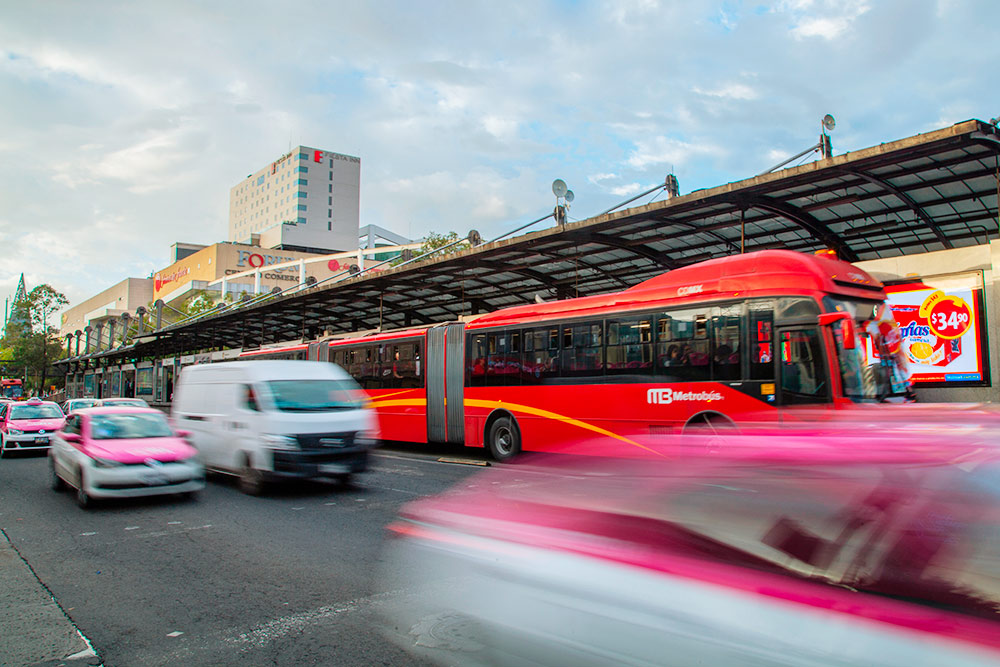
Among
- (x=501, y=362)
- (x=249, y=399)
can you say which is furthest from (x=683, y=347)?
(x=249, y=399)

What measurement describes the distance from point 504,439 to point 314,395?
4.81 metres

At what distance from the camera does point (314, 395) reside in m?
10.1

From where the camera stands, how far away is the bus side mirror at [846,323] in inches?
343

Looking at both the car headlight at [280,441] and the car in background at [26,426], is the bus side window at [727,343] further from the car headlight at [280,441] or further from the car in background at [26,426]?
the car in background at [26,426]

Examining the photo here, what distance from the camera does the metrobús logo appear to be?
1000 cm

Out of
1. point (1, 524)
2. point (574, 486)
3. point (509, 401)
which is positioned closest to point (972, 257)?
point (509, 401)

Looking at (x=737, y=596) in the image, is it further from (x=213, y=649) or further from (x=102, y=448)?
(x=102, y=448)

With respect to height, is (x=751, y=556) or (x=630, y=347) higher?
(x=630, y=347)

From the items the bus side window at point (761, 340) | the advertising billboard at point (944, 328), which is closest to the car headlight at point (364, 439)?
the bus side window at point (761, 340)

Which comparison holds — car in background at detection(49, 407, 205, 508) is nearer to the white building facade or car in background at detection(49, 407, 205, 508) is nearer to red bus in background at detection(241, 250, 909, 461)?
red bus in background at detection(241, 250, 909, 461)

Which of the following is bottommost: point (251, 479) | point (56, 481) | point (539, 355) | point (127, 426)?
point (56, 481)

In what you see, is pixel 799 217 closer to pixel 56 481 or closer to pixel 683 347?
pixel 683 347

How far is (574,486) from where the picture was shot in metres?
3.02

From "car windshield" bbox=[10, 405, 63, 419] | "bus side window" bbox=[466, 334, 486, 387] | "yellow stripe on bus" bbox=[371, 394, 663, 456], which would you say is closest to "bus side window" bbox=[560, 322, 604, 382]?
"yellow stripe on bus" bbox=[371, 394, 663, 456]
